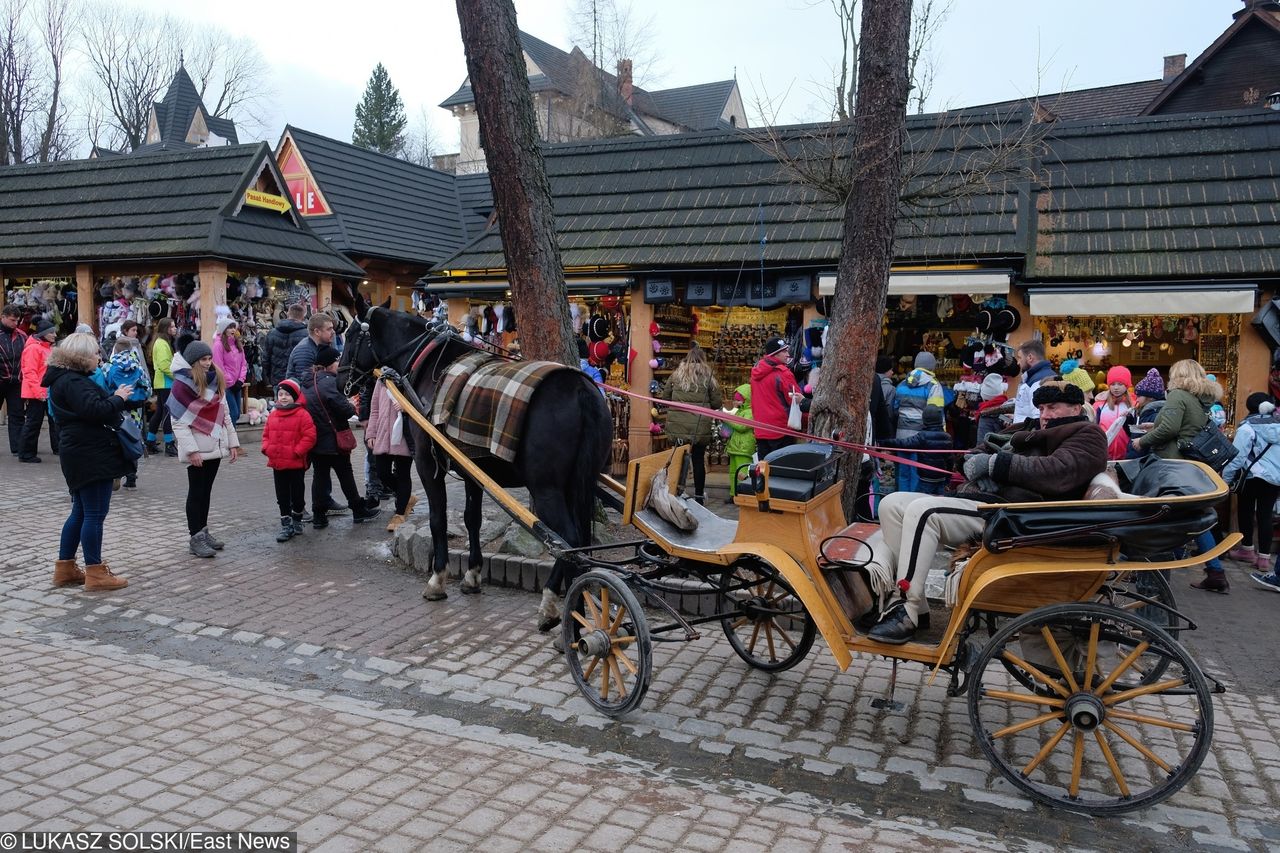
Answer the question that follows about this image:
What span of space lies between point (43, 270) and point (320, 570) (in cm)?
1335

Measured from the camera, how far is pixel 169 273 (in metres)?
16.1

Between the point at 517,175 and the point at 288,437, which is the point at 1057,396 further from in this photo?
the point at 288,437

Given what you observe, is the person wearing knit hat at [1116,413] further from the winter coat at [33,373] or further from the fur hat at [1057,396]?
the winter coat at [33,373]

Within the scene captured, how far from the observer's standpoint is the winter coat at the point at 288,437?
8453 mm

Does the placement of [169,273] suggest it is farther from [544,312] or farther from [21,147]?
[21,147]

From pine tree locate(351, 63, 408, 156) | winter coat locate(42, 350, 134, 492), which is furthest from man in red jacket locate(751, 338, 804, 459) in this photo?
pine tree locate(351, 63, 408, 156)

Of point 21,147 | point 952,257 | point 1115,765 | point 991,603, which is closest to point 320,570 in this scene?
point 991,603

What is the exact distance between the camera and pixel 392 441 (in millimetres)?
8578

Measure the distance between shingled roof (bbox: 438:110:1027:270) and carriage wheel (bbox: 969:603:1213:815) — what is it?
7.29m

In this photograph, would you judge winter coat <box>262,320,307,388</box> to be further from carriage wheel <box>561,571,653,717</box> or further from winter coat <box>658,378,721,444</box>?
carriage wheel <box>561,571,653,717</box>

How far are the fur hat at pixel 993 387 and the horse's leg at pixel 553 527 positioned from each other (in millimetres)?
5766

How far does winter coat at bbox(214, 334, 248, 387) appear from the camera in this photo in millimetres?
13883

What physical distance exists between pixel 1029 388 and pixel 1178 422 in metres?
1.29

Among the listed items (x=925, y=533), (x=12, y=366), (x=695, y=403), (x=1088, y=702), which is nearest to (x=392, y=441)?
(x=695, y=403)
